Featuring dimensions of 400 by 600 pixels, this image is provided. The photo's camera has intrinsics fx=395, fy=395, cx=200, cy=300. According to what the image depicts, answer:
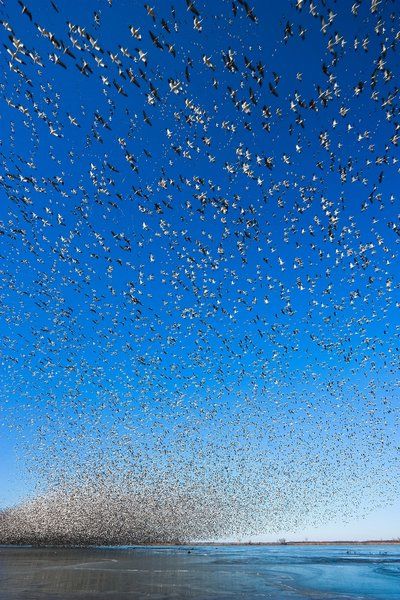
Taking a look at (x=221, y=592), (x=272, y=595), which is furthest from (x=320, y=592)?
(x=221, y=592)

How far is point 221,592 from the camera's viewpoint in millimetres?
17438

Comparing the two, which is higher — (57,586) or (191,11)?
(191,11)

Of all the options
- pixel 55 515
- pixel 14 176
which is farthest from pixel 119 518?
pixel 14 176

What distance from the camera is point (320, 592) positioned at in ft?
63.0

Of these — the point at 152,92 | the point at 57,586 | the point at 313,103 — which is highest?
the point at 313,103

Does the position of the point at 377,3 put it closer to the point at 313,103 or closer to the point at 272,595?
the point at 313,103

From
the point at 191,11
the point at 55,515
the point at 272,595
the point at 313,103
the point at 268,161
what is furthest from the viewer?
the point at 55,515

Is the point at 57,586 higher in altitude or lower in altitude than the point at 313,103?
lower

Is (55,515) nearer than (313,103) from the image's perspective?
No

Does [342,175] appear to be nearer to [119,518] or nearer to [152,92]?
[152,92]

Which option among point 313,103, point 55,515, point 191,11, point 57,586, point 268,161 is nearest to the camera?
point 191,11

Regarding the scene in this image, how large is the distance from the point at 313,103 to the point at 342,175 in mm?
3194

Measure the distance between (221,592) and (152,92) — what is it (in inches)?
780

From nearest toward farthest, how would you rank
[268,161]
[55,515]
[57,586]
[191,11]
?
[191,11] → [268,161] → [57,586] → [55,515]
